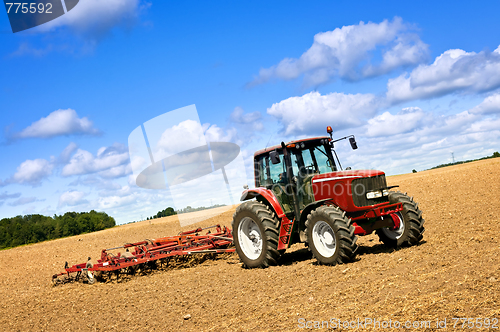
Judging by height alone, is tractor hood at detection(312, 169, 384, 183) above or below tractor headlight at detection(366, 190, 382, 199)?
above

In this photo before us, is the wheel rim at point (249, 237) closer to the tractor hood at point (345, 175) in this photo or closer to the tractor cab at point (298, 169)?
the tractor cab at point (298, 169)

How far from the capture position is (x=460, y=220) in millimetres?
11203

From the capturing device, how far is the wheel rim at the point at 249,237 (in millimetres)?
9469

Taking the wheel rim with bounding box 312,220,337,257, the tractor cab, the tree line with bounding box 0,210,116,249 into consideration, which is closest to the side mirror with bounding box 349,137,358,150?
the tractor cab

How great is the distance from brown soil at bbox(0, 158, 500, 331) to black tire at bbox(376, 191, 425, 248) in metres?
0.28

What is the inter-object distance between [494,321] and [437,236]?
18.3 feet

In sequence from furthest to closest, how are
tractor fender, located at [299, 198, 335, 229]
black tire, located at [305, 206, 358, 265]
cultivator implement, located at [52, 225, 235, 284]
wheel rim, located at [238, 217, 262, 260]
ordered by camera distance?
cultivator implement, located at [52, 225, 235, 284]
wheel rim, located at [238, 217, 262, 260]
tractor fender, located at [299, 198, 335, 229]
black tire, located at [305, 206, 358, 265]

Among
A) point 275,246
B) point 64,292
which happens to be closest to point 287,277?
point 275,246

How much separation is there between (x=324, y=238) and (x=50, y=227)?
66339mm

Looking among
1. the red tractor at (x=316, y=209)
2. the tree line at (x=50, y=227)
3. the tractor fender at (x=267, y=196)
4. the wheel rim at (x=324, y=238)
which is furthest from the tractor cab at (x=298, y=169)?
the tree line at (x=50, y=227)

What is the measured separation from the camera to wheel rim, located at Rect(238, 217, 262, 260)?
947 cm

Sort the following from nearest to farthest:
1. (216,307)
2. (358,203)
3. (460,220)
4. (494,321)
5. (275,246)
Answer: (494,321) < (216,307) < (358,203) < (275,246) < (460,220)

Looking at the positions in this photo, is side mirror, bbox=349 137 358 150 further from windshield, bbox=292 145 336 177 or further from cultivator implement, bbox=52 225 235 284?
cultivator implement, bbox=52 225 235 284

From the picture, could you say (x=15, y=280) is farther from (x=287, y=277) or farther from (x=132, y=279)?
(x=287, y=277)
